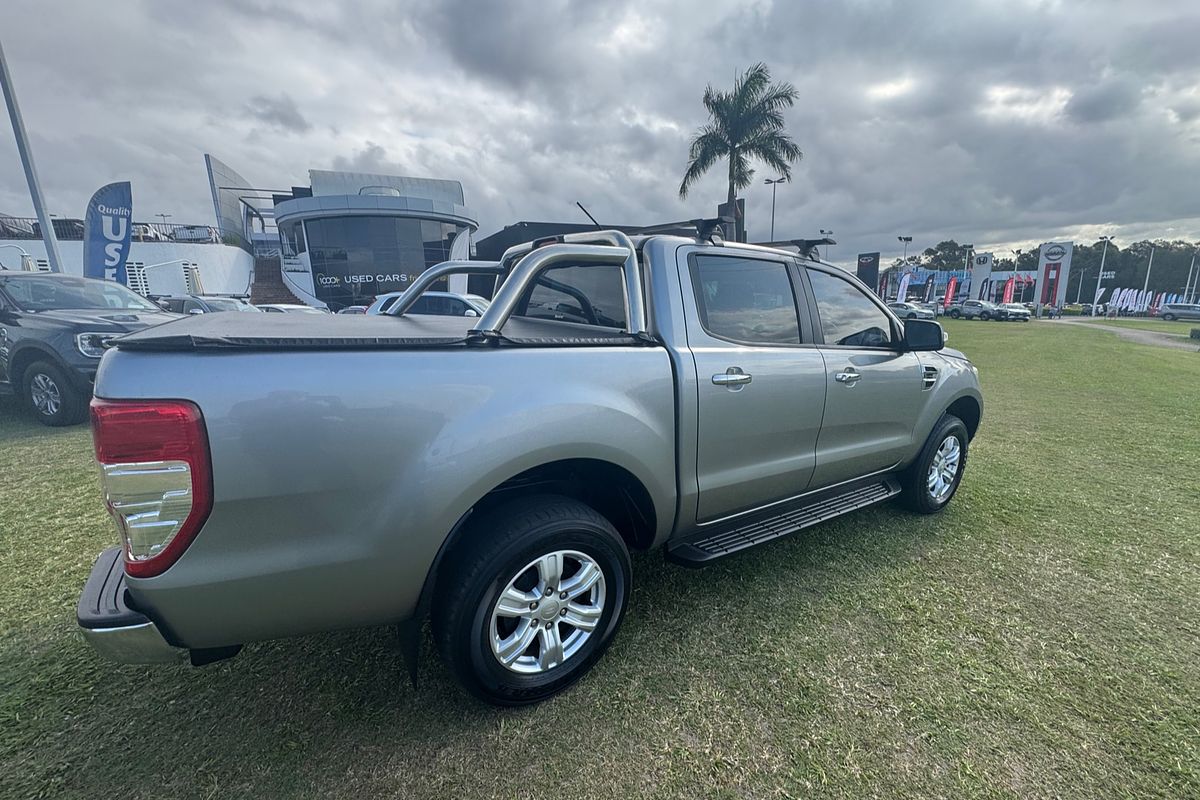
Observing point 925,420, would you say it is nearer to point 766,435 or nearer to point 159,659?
point 766,435

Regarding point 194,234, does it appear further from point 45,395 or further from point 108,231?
point 45,395

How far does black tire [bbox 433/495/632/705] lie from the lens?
1832 millimetres

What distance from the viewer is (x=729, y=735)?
1939mm

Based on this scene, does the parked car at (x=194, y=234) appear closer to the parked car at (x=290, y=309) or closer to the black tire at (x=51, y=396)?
the parked car at (x=290, y=309)

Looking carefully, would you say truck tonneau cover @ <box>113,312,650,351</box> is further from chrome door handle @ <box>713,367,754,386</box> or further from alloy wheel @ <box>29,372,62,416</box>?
alloy wheel @ <box>29,372,62,416</box>

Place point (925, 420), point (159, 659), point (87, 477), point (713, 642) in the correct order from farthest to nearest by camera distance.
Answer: point (87, 477) < point (925, 420) < point (713, 642) < point (159, 659)

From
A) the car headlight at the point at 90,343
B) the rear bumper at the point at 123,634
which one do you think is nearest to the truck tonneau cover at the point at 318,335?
the rear bumper at the point at 123,634

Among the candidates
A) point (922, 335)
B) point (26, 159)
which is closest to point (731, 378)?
point (922, 335)

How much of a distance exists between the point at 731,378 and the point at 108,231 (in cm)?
2024

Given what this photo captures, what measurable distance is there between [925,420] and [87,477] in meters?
6.43

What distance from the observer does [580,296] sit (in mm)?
2770

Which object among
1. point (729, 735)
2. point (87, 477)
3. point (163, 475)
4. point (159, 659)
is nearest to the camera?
point (163, 475)

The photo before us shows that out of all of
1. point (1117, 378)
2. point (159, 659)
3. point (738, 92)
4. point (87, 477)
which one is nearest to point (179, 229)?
point (738, 92)

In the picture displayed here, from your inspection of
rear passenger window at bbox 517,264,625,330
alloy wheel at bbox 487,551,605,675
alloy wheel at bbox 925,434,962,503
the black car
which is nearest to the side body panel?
alloy wheel at bbox 487,551,605,675
